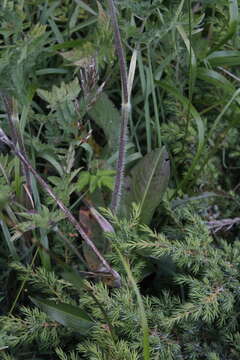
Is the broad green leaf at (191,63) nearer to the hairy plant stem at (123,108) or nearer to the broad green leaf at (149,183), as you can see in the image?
the broad green leaf at (149,183)

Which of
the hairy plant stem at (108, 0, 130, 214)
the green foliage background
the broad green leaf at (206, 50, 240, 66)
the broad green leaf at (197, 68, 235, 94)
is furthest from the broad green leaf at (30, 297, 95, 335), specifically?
the broad green leaf at (206, 50, 240, 66)

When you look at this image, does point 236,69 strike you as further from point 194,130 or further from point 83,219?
point 83,219

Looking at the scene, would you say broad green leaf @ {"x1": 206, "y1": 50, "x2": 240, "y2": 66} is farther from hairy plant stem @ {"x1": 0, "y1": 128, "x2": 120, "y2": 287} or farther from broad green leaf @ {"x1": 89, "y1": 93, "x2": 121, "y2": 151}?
hairy plant stem @ {"x1": 0, "y1": 128, "x2": 120, "y2": 287}

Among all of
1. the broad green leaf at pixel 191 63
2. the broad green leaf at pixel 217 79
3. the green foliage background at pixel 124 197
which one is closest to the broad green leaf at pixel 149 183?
the green foliage background at pixel 124 197

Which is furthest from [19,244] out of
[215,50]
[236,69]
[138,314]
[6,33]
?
[236,69]

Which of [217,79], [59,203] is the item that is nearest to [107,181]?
[59,203]
